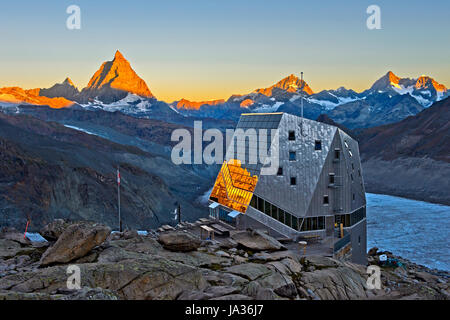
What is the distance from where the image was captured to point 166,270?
708 inches

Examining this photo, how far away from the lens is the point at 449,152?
16825cm

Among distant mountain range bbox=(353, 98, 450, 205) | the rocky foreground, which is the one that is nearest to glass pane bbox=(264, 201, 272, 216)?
the rocky foreground

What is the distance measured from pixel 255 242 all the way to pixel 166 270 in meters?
12.7

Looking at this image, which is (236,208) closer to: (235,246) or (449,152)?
(235,246)

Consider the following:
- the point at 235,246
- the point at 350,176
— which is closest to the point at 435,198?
the point at 350,176

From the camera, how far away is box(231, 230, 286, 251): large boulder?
29125 mm

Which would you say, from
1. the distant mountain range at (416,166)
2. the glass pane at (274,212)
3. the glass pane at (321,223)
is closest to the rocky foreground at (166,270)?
the glass pane at (274,212)

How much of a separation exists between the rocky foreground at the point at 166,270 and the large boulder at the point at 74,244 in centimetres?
5

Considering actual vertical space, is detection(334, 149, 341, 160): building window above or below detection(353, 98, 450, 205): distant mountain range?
above

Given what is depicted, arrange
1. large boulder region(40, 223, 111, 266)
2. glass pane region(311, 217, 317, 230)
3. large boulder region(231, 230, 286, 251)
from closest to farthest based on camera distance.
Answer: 1. large boulder region(40, 223, 111, 266)
2. large boulder region(231, 230, 286, 251)
3. glass pane region(311, 217, 317, 230)

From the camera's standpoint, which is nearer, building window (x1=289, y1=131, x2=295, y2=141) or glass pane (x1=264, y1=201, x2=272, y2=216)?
glass pane (x1=264, y1=201, x2=272, y2=216)

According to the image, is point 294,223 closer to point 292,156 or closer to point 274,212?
point 274,212

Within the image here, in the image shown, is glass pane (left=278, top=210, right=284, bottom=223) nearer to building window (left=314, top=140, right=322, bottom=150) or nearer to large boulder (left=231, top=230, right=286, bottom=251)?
building window (left=314, top=140, right=322, bottom=150)
